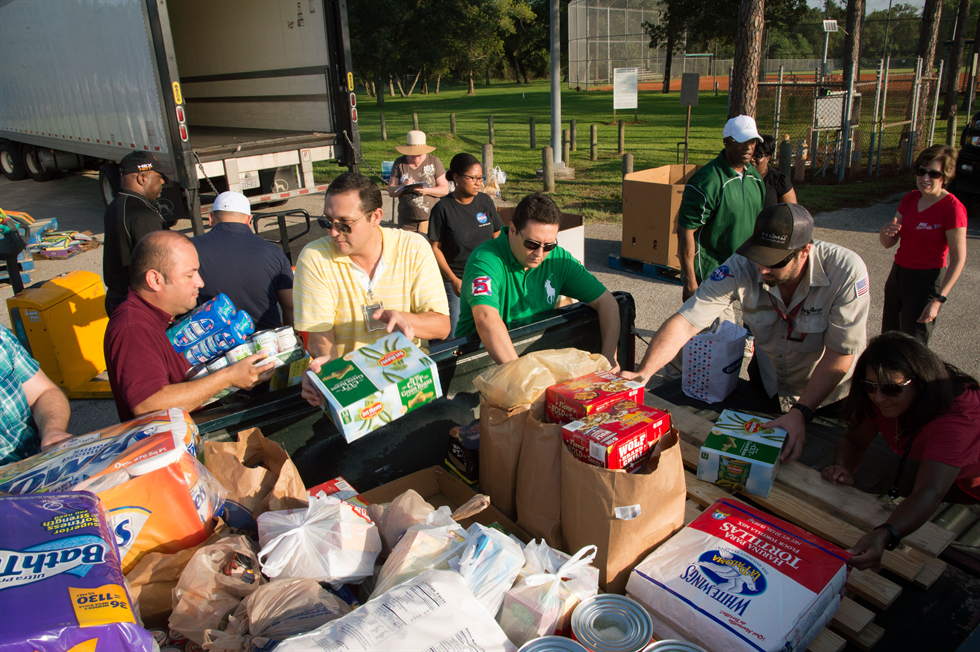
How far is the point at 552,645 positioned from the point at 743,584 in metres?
→ 0.60

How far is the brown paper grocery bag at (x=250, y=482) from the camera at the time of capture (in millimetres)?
1986

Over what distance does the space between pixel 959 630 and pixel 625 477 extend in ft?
3.44

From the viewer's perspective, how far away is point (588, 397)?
2.01 meters

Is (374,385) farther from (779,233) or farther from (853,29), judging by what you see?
(853,29)

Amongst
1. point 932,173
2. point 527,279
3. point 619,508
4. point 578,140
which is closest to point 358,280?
point 527,279

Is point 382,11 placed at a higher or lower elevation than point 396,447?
higher

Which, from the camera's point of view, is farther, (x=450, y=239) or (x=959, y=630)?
(x=450, y=239)

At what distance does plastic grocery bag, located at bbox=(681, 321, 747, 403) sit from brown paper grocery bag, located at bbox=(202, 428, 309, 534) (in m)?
2.09

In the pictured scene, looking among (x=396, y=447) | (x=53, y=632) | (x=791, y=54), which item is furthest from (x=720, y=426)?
(x=791, y=54)

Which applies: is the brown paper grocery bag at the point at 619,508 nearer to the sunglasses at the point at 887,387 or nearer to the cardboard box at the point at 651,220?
the sunglasses at the point at 887,387

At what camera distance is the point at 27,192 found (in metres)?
15.3

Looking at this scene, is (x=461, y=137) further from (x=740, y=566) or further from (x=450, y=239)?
(x=740, y=566)

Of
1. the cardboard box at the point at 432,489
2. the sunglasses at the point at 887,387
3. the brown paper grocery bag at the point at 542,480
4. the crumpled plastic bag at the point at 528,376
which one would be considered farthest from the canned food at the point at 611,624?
the sunglasses at the point at 887,387

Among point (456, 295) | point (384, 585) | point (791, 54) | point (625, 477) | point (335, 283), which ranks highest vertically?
point (791, 54)
